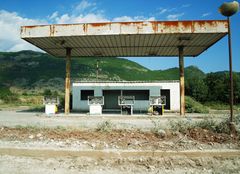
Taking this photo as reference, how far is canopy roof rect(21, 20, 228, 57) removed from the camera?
53.4 feet

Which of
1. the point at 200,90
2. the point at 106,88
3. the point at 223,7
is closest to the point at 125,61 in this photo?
the point at 200,90

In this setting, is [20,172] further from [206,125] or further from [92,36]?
[92,36]

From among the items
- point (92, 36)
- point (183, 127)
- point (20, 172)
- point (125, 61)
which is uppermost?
point (125, 61)

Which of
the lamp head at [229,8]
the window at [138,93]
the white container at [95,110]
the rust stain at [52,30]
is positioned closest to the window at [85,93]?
the window at [138,93]

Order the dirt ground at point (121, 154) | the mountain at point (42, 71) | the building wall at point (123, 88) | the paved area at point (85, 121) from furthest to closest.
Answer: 1. the mountain at point (42, 71)
2. the building wall at point (123, 88)
3. the paved area at point (85, 121)
4. the dirt ground at point (121, 154)

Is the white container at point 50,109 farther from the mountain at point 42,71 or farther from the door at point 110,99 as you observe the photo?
the mountain at point 42,71

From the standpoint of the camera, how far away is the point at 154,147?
6.57 meters

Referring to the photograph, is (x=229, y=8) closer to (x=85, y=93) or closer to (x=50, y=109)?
(x=50, y=109)

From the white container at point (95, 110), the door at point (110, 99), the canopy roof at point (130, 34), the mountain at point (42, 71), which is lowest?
the white container at point (95, 110)

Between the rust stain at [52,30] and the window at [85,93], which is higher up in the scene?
the rust stain at [52,30]

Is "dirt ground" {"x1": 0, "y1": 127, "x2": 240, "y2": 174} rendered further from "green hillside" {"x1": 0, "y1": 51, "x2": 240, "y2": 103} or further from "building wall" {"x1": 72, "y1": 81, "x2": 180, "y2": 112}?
"green hillside" {"x1": 0, "y1": 51, "x2": 240, "y2": 103}

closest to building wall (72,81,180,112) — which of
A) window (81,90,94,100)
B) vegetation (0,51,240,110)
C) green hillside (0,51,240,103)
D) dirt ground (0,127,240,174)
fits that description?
window (81,90,94,100)

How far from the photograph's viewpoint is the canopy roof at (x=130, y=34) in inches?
641

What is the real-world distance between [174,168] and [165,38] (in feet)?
46.1
